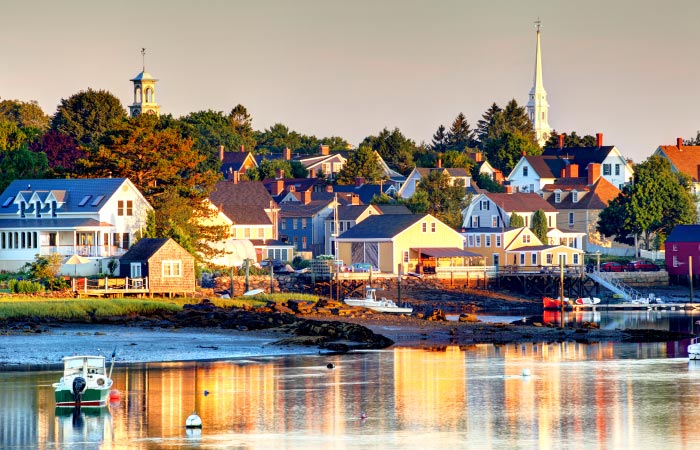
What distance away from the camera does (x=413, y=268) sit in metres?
109

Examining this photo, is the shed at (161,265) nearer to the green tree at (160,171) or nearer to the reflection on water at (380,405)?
the green tree at (160,171)

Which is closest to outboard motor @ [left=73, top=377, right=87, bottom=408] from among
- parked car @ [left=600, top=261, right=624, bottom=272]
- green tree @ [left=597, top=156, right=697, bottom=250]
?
parked car @ [left=600, top=261, right=624, bottom=272]

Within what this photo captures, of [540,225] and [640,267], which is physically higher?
[540,225]

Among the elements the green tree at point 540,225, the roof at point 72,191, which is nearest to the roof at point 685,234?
the green tree at point 540,225

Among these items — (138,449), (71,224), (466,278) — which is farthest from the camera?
(466,278)

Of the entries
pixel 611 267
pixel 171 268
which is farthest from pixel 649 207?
pixel 171 268

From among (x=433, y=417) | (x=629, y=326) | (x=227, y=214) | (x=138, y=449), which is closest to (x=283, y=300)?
(x=629, y=326)

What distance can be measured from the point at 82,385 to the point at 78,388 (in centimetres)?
18

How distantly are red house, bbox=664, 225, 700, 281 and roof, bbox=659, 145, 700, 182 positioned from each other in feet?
103

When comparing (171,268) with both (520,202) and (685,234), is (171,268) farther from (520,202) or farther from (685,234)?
(520,202)

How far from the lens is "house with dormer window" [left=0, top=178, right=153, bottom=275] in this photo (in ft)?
300

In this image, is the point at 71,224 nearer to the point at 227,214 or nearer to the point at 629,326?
the point at 227,214

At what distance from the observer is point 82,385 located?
145 ft

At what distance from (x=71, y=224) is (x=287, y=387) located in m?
46.0
